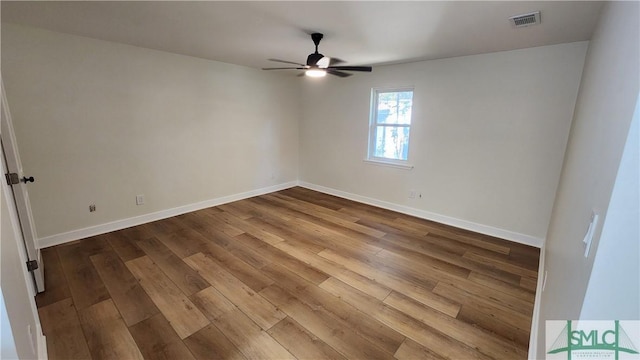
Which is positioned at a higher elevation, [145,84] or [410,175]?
[145,84]

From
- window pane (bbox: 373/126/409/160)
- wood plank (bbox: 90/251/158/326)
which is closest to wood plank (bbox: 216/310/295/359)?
wood plank (bbox: 90/251/158/326)

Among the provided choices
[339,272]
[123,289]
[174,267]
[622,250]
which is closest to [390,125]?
[339,272]

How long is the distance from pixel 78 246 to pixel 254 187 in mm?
2641

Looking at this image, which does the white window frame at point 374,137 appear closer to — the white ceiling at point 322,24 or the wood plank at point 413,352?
the white ceiling at point 322,24

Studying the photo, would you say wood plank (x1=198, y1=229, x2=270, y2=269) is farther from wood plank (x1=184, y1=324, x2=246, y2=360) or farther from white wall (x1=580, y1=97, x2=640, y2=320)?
white wall (x1=580, y1=97, x2=640, y2=320)

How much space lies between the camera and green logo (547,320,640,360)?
69 centimetres

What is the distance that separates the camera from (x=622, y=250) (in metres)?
0.66

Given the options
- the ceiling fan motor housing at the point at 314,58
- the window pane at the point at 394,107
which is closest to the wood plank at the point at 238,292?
the ceiling fan motor housing at the point at 314,58

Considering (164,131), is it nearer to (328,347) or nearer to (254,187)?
(254,187)

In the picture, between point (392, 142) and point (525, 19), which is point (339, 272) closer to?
point (392, 142)

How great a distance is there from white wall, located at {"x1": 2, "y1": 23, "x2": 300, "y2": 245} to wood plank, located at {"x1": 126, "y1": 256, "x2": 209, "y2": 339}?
4.17 ft

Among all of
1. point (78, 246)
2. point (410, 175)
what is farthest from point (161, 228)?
point (410, 175)

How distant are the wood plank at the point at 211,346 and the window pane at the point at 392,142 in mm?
3490

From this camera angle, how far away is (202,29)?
2.68m
